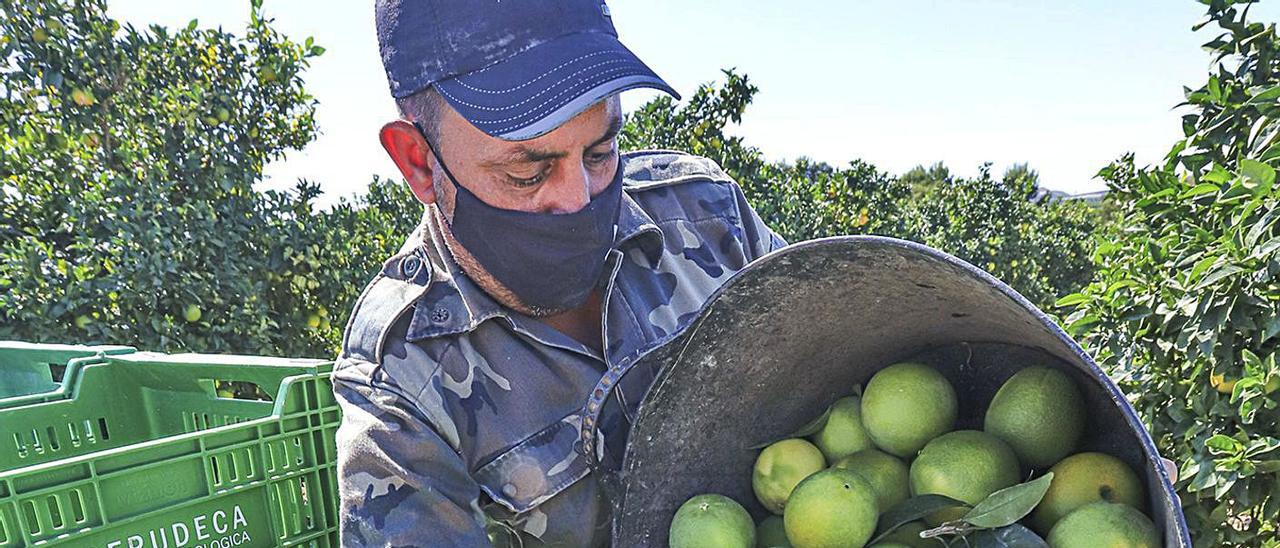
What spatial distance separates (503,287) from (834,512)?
2.90ft

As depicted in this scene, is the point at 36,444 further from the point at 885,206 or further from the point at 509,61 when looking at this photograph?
the point at 885,206

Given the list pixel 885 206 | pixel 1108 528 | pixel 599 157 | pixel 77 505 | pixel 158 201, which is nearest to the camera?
pixel 1108 528

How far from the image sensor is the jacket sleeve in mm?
1459

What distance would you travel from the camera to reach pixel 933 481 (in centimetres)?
109

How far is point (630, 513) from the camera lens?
1.20 metres

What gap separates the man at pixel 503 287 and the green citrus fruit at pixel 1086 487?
23.8 inches

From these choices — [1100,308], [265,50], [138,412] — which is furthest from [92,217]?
[1100,308]

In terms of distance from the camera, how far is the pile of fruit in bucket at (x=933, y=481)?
3.13ft

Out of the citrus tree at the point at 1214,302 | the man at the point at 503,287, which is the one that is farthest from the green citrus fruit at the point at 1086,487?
the citrus tree at the point at 1214,302

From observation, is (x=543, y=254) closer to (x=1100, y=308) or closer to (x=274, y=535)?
(x=274, y=535)

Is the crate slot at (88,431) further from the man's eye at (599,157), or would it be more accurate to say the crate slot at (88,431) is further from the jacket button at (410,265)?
the man's eye at (599,157)

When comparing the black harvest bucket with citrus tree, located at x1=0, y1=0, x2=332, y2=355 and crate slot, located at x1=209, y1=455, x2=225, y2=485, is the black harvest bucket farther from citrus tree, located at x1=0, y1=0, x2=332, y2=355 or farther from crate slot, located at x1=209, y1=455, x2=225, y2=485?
citrus tree, located at x1=0, y1=0, x2=332, y2=355

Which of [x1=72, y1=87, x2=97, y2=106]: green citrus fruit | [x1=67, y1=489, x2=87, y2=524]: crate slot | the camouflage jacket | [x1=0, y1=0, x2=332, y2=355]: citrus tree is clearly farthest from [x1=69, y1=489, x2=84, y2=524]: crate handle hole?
[x1=72, y1=87, x2=97, y2=106]: green citrus fruit

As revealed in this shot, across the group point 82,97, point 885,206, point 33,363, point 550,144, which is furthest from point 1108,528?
point 885,206
